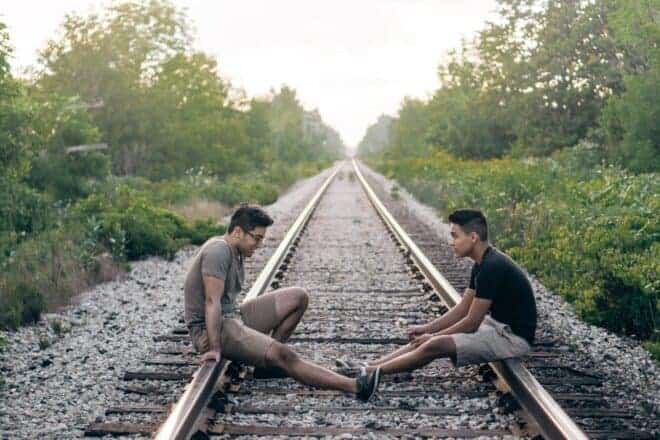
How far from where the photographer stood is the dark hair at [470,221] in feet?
17.3

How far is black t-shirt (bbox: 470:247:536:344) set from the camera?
519 cm

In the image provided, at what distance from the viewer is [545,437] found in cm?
400

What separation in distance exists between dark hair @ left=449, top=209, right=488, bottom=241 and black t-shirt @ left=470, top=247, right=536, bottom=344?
14 centimetres

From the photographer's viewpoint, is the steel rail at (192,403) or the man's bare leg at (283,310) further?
the man's bare leg at (283,310)

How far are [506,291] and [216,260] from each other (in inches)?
74.2

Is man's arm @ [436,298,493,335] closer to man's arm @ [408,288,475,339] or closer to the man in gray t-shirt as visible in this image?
man's arm @ [408,288,475,339]

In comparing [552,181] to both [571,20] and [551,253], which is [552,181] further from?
[571,20]

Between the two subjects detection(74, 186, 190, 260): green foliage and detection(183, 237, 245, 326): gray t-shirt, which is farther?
detection(74, 186, 190, 260): green foliage

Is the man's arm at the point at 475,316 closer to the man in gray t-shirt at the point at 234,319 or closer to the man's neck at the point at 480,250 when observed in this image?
the man's neck at the point at 480,250

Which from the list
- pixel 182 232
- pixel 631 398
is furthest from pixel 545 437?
pixel 182 232

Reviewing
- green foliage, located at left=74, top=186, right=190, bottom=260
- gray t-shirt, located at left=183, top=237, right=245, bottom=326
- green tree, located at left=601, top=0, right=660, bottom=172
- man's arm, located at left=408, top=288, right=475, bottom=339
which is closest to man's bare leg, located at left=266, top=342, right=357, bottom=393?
gray t-shirt, located at left=183, top=237, right=245, bottom=326

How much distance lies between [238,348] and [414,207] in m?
15.6

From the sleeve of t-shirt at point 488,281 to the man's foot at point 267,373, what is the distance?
140cm

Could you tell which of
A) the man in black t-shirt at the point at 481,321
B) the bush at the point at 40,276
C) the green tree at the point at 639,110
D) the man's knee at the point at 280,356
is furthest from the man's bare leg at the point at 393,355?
the green tree at the point at 639,110
